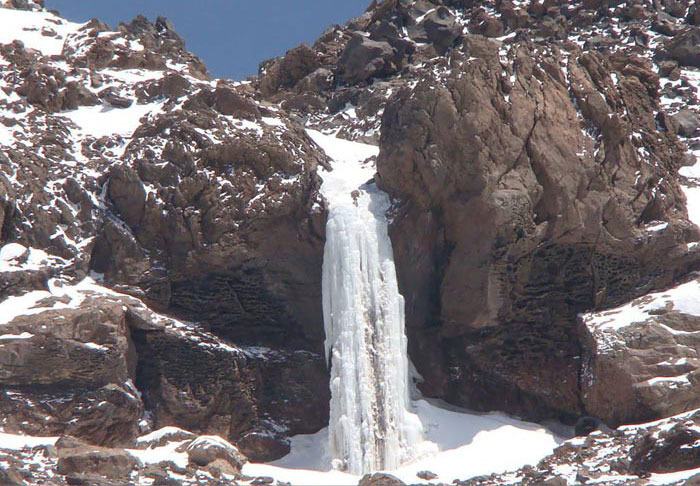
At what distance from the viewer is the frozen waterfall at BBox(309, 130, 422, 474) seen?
3206 cm

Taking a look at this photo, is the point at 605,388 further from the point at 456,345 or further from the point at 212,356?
Result: the point at 212,356

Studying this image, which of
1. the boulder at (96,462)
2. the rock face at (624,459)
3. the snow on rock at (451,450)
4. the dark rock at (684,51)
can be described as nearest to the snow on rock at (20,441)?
the boulder at (96,462)

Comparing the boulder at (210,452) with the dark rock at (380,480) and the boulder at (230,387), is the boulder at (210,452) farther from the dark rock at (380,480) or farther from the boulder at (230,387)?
Result: the dark rock at (380,480)

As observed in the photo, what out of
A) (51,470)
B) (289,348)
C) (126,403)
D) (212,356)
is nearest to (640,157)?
(289,348)

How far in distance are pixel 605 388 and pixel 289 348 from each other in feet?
32.6

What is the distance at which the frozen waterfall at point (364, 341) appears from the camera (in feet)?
105

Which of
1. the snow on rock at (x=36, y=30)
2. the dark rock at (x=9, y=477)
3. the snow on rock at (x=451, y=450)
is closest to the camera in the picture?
the dark rock at (x=9, y=477)

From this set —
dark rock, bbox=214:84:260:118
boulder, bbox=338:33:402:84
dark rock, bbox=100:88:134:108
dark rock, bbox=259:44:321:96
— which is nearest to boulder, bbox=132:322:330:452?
dark rock, bbox=214:84:260:118

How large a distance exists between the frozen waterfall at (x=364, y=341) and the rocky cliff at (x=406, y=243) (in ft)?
2.35

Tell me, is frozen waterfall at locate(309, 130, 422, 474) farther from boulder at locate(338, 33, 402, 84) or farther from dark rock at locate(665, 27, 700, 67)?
dark rock at locate(665, 27, 700, 67)

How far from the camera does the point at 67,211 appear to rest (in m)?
32.7

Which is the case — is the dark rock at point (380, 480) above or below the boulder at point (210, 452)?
below

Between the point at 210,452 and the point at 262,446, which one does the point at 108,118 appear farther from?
the point at 210,452

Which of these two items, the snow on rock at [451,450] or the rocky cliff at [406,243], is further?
the rocky cliff at [406,243]
